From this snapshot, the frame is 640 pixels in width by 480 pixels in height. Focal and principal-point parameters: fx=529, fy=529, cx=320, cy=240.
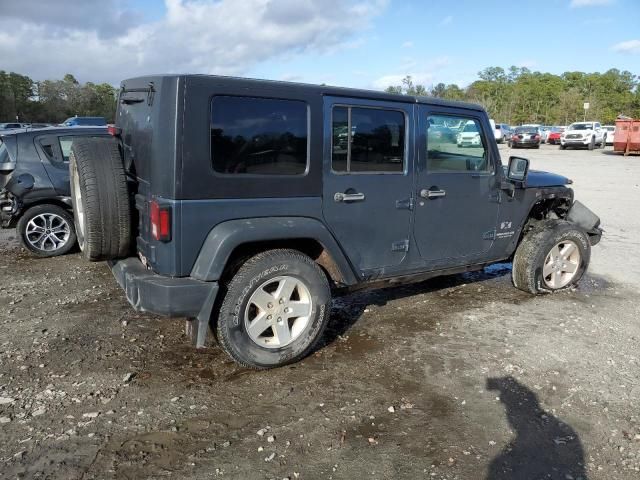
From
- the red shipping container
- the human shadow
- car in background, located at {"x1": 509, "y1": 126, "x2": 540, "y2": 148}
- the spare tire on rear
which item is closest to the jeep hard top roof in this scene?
the spare tire on rear

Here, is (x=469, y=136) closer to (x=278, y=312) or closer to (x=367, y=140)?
(x=367, y=140)

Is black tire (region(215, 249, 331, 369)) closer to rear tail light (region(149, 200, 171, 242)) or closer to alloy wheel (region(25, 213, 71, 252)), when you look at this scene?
rear tail light (region(149, 200, 171, 242))

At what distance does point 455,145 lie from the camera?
4637 millimetres

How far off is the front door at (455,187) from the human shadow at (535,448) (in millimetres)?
1556

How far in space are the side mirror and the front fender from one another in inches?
87.7

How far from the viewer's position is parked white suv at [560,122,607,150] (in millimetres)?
34594

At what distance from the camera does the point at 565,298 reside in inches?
218

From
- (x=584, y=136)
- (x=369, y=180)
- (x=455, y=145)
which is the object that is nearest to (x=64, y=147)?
(x=369, y=180)

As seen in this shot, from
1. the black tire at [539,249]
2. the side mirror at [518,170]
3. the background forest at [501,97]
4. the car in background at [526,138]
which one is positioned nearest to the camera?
the side mirror at [518,170]

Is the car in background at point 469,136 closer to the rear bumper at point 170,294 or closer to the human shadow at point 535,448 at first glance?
the human shadow at point 535,448

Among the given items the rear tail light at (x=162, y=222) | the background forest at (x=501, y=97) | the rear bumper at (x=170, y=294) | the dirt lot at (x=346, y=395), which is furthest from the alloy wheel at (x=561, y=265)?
the background forest at (x=501, y=97)

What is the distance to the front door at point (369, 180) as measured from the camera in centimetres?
393

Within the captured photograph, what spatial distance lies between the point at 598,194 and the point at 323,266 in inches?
453

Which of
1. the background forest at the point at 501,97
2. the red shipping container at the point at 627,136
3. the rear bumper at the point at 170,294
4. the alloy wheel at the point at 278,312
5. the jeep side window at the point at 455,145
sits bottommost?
the alloy wheel at the point at 278,312
